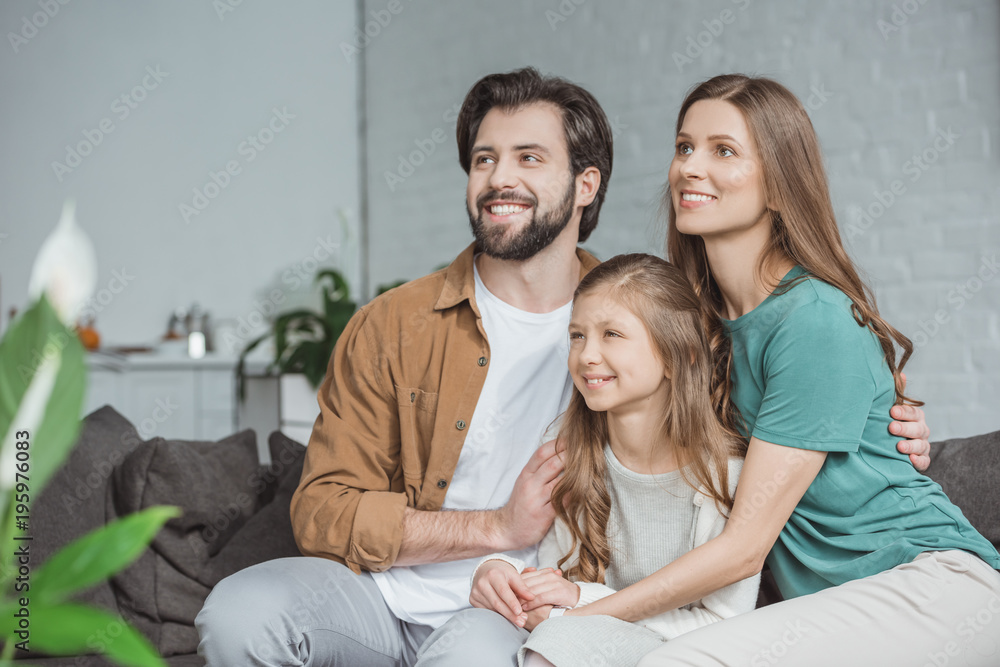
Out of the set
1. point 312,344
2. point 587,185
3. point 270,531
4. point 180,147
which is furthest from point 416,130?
point 270,531

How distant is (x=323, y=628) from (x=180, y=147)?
3983mm

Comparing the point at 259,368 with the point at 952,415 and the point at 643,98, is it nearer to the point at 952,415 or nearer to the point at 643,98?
the point at 643,98

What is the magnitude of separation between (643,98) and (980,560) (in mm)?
2801

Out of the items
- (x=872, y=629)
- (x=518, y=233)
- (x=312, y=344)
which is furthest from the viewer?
(x=312, y=344)

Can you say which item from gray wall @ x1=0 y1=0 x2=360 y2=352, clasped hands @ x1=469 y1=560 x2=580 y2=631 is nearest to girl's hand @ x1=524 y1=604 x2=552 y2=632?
clasped hands @ x1=469 y1=560 x2=580 y2=631

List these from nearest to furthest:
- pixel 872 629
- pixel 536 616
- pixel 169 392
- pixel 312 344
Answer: pixel 872 629 → pixel 536 616 → pixel 312 344 → pixel 169 392

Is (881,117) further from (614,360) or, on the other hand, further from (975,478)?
(614,360)

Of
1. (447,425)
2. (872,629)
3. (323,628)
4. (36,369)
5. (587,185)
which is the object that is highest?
(587,185)

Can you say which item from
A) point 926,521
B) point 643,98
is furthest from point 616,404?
point 643,98

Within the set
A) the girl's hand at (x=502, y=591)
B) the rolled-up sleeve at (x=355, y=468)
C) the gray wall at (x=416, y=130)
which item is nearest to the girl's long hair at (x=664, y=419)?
the girl's hand at (x=502, y=591)

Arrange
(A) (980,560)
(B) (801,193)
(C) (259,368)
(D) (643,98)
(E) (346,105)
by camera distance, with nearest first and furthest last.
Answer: (A) (980,560), (B) (801,193), (D) (643,98), (C) (259,368), (E) (346,105)

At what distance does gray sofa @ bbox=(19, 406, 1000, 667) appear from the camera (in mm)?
1948

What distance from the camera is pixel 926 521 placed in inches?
54.0

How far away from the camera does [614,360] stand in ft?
4.73
